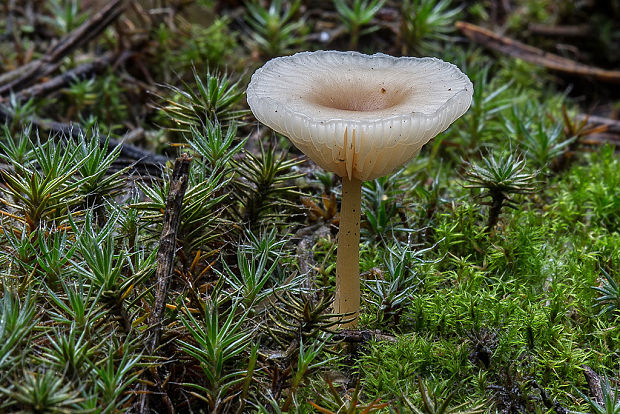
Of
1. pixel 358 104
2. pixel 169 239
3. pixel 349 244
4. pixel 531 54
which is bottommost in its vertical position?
pixel 531 54

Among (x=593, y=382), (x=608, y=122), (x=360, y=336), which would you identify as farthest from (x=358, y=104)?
(x=608, y=122)

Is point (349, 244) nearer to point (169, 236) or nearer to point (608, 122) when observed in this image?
point (169, 236)

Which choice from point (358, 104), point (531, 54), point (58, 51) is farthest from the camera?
point (531, 54)

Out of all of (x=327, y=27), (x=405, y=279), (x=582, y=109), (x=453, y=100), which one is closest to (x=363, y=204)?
(x=405, y=279)

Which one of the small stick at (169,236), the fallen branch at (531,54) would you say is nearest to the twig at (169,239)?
the small stick at (169,236)

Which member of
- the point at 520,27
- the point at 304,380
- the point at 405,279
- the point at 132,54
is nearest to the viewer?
the point at 304,380

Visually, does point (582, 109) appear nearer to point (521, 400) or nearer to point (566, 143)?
point (566, 143)
